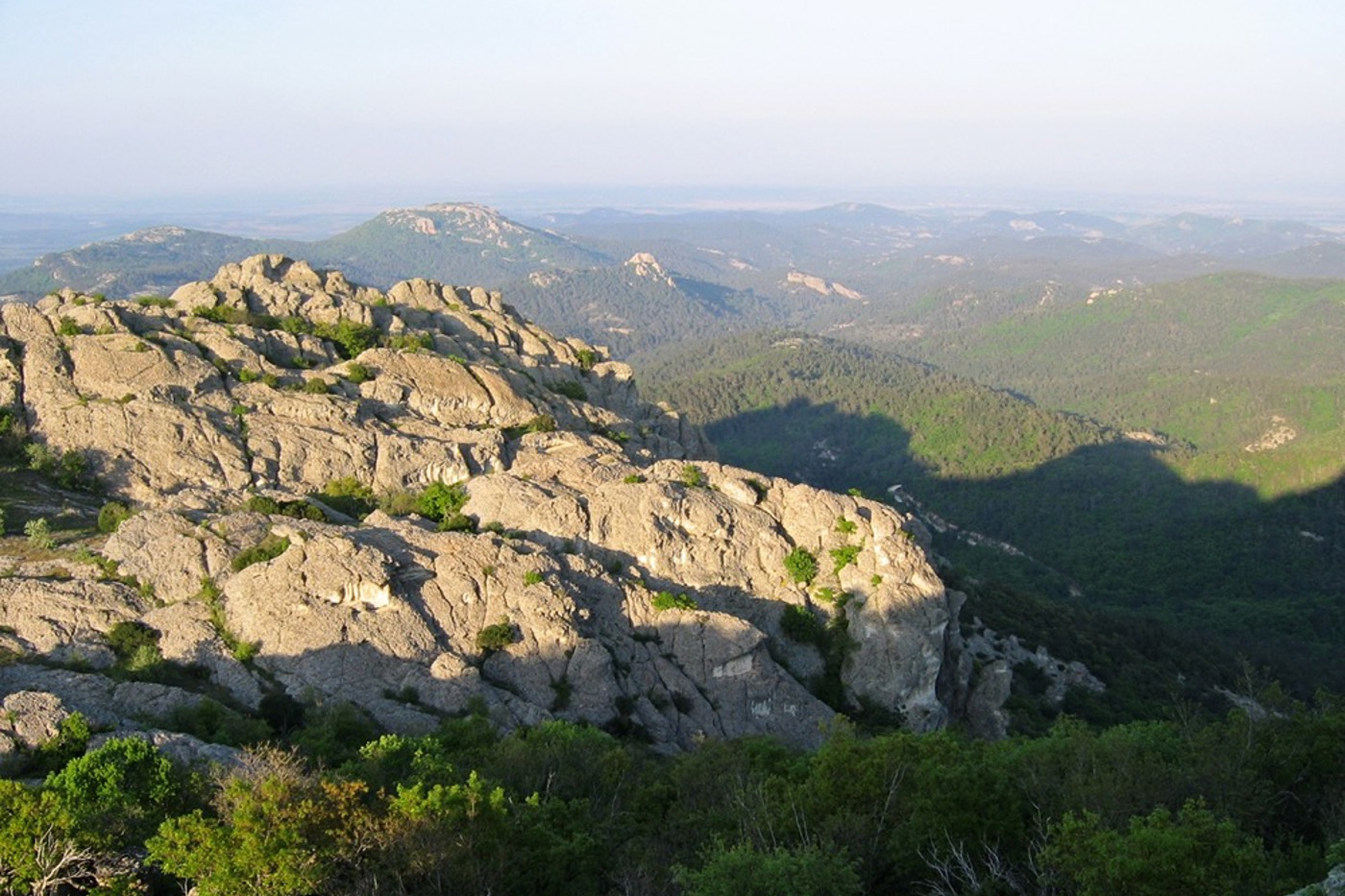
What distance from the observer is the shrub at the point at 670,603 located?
3688 cm

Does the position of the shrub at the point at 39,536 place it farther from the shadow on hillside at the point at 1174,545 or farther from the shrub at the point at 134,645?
the shadow on hillside at the point at 1174,545

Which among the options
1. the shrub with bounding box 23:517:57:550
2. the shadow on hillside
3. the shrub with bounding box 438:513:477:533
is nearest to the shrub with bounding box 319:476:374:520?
the shrub with bounding box 438:513:477:533

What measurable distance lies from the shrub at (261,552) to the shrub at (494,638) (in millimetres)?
7940

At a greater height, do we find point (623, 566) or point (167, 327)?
point (167, 327)

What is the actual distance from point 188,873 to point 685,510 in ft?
89.5

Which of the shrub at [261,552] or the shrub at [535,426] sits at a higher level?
the shrub at [535,426]

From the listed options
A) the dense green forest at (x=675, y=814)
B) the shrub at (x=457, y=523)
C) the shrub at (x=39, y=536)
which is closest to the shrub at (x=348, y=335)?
the shrub at (x=457, y=523)

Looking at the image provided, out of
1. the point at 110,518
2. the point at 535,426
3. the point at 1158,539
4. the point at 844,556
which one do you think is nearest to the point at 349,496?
the point at 110,518

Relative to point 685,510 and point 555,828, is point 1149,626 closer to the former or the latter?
point 685,510

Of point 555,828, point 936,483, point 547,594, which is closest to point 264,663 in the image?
point 547,594

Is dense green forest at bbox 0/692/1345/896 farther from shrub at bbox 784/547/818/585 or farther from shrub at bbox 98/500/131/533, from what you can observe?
shrub at bbox 98/500/131/533

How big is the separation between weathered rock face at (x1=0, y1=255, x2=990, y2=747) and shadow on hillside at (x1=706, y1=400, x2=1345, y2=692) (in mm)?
62269

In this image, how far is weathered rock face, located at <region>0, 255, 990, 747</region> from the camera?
102 ft

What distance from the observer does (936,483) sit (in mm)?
171625
